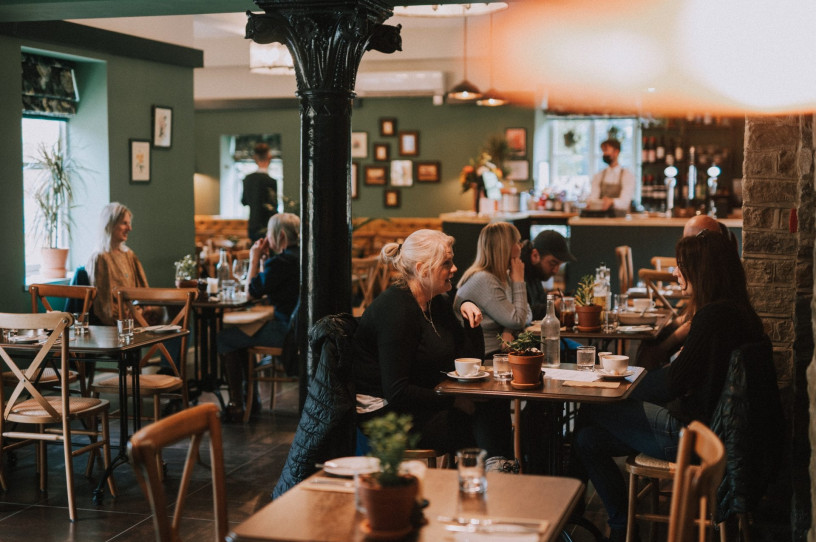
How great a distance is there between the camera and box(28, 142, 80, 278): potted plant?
7.27m

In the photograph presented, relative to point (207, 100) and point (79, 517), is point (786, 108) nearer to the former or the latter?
point (79, 517)

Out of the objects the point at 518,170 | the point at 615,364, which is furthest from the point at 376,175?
the point at 615,364

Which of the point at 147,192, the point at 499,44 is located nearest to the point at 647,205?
the point at 499,44

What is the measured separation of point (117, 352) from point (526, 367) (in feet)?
6.89

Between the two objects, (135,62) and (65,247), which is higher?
(135,62)

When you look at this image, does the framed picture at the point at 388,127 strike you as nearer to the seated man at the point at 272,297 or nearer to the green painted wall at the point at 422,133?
the green painted wall at the point at 422,133

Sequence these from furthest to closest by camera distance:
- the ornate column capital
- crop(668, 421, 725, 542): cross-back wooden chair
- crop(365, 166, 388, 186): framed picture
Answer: crop(365, 166, 388, 186): framed picture, the ornate column capital, crop(668, 421, 725, 542): cross-back wooden chair

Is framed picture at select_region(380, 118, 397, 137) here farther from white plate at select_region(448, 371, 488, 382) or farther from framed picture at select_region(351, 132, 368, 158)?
white plate at select_region(448, 371, 488, 382)

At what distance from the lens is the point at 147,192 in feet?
26.8

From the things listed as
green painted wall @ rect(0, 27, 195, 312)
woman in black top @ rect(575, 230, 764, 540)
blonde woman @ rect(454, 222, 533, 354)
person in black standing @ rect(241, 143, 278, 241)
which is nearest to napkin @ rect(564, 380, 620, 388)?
woman in black top @ rect(575, 230, 764, 540)

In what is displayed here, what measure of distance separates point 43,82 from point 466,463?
6247 mm

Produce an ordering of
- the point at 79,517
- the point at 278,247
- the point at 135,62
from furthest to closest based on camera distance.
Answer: the point at 135,62 → the point at 278,247 → the point at 79,517

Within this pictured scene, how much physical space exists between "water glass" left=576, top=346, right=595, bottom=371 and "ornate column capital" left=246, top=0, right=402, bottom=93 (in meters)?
1.60

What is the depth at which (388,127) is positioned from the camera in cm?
1438
